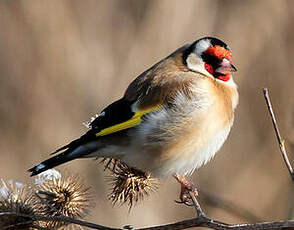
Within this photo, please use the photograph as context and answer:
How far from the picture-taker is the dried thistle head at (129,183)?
12.6 ft

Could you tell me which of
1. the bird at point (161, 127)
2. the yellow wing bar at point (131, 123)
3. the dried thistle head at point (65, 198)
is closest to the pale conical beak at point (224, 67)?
the bird at point (161, 127)

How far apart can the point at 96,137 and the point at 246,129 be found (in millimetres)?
3305

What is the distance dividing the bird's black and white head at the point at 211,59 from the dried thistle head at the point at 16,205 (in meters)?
1.31

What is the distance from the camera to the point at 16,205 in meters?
3.57

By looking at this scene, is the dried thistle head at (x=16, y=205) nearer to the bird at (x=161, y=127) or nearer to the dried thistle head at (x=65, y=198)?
the dried thistle head at (x=65, y=198)

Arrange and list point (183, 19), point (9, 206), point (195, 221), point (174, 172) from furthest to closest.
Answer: point (183, 19), point (174, 172), point (9, 206), point (195, 221)

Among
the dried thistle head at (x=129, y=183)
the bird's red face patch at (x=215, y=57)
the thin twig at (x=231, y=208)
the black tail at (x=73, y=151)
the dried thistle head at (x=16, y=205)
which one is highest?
the bird's red face patch at (x=215, y=57)

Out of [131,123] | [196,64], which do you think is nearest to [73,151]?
[131,123]

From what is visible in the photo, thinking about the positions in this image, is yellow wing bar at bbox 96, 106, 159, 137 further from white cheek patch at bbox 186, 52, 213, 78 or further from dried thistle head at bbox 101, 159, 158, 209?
white cheek patch at bbox 186, 52, 213, 78

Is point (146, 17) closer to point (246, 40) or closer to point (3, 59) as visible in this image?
point (246, 40)

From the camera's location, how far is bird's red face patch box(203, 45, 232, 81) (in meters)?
4.09

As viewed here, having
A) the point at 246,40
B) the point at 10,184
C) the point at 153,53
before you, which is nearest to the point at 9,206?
the point at 10,184

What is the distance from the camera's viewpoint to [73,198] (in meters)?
3.72

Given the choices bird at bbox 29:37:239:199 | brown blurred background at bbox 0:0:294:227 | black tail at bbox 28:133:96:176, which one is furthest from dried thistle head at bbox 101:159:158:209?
brown blurred background at bbox 0:0:294:227
